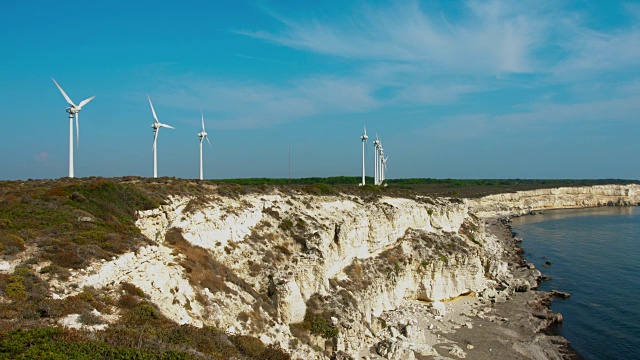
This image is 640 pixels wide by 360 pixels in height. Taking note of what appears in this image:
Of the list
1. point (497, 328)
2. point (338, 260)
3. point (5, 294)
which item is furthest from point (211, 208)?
point (497, 328)

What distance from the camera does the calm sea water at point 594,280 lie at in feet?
117

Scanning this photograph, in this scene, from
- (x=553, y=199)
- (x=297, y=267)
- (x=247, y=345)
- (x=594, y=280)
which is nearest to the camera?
(x=247, y=345)

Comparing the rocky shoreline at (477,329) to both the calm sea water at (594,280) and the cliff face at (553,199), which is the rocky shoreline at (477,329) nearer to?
the calm sea water at (594,280)

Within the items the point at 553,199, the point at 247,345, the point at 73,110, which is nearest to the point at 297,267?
the point at 247,345

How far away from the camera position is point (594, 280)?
52719 mm

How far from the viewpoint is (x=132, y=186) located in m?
30.5

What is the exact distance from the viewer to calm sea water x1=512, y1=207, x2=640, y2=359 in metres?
35.8

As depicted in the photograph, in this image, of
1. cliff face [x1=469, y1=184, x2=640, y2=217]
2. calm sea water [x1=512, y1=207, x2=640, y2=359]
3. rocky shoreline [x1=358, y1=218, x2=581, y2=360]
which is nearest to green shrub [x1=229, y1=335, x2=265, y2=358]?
rocky shoreline [x1=358, y1=218, x2=581, y2=360]

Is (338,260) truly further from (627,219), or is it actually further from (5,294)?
(627,219)

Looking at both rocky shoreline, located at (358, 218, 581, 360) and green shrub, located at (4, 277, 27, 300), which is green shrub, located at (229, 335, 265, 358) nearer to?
green shrub, located at (4, 277, 27, 300)

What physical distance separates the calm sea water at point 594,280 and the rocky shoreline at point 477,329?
207 centimetres

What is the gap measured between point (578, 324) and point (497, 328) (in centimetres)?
884

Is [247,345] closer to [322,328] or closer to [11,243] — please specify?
[11,243]

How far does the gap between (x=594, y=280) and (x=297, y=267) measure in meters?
43.6
